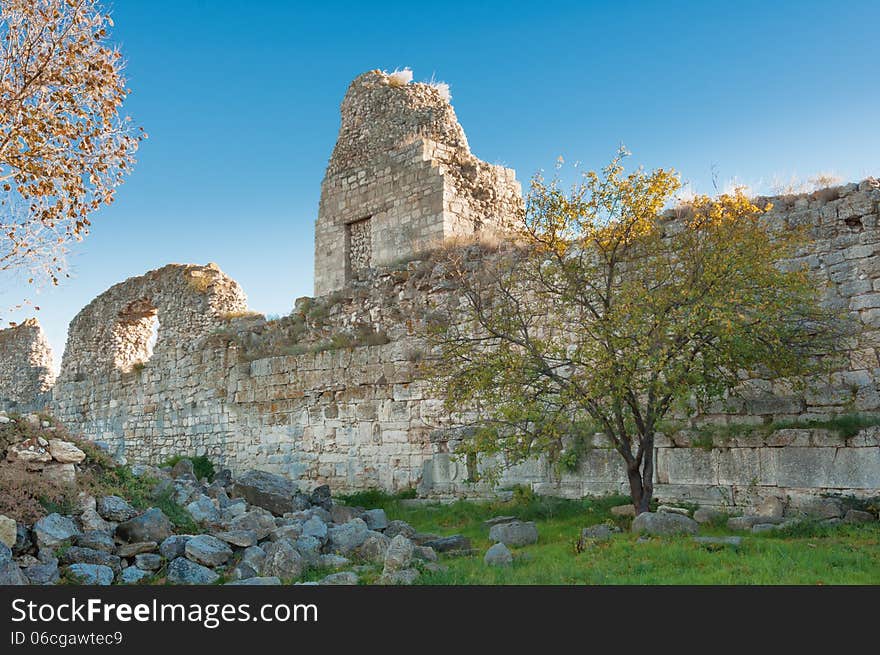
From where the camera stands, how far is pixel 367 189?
1941cm

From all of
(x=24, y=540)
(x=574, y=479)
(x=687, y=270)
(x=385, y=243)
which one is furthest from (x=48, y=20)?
(x=385, y=243)

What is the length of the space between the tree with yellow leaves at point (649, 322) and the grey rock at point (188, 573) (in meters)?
3.44

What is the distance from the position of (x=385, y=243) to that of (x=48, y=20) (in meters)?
10.3

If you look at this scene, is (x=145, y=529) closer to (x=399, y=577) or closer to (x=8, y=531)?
(x=8, y=531)

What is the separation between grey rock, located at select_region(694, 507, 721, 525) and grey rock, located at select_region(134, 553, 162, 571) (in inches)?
228

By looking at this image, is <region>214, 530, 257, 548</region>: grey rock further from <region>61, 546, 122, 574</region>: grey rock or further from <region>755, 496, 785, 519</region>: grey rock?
<region>755, 496, 785, 519</region>: grey rock

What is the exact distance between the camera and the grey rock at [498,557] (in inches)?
277

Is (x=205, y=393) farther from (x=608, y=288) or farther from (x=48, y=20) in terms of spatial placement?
(x=608, y=288)

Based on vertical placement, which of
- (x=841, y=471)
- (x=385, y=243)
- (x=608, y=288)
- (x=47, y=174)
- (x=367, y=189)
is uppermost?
(x=367, y=189)

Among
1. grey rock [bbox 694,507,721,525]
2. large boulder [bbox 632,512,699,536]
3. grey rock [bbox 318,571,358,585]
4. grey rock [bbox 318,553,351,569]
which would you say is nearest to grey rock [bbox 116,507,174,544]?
grey rock [bbox 318,553,351,569]

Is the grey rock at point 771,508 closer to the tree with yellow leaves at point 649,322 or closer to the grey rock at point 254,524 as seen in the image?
the tree with yellow leaves at point 649,322

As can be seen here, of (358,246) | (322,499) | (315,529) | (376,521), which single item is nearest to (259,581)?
(315,529)

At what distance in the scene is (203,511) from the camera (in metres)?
8.80

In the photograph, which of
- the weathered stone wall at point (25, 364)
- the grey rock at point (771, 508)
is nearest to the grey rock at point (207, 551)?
the grey rock at point (771, 508)
